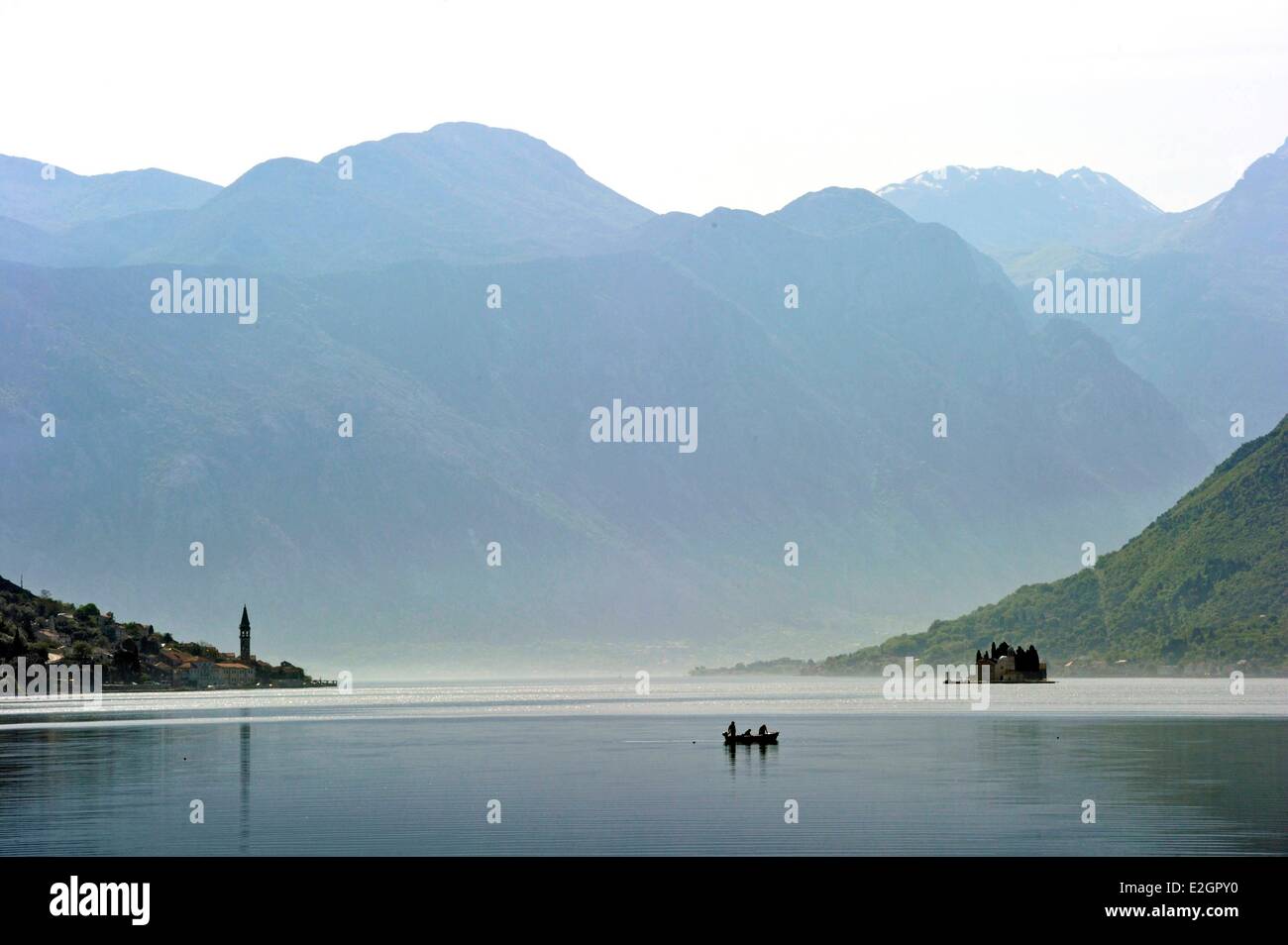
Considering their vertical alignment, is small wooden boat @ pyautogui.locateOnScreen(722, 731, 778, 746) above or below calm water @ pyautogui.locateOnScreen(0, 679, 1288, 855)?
above

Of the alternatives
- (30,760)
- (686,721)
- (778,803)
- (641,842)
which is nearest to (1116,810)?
(778,803)

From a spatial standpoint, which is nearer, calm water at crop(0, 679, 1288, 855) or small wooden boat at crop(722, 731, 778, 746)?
calm water at crop(0, 679, 1288, 855)

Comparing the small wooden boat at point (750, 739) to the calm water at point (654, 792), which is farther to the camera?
the small wooden boat at point (750, 739)

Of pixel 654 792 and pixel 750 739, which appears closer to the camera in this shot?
pixel 654 792

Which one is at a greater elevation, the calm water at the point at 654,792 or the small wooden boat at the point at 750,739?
the small wooden boat at the point at 750,739

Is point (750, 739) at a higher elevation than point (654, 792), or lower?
higher
